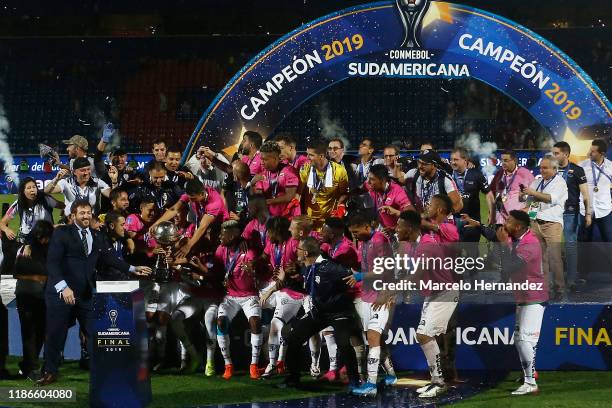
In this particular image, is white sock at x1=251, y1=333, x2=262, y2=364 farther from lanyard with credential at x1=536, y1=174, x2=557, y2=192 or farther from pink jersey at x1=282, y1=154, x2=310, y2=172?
lanyard with credential at x1=536, y1=174, x2=557, y2=192

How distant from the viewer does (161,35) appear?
24047 mm

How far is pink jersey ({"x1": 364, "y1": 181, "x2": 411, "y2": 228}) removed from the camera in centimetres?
1017

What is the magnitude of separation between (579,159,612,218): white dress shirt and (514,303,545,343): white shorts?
128 inches

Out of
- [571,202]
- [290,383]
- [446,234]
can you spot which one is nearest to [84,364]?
[290,383]

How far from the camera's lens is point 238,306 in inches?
373

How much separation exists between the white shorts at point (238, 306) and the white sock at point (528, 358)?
2397mm

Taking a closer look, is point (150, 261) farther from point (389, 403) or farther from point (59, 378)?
point (389, 403)

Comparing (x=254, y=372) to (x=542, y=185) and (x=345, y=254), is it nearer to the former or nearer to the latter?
(x=345, y=254)

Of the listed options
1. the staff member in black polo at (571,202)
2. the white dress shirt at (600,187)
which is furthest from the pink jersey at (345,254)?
the white dress shirt at (600,187)

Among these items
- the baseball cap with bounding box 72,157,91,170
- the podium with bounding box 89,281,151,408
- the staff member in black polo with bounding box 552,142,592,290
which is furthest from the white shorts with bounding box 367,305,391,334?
the baseball cap with bounding box 72,157,91,170

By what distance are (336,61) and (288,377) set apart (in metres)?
3.75

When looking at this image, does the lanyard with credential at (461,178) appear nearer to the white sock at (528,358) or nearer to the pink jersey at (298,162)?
the pink jersey at (298,162)

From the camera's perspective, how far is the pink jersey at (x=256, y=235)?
952cm

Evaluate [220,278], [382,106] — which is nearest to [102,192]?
[220,278]
